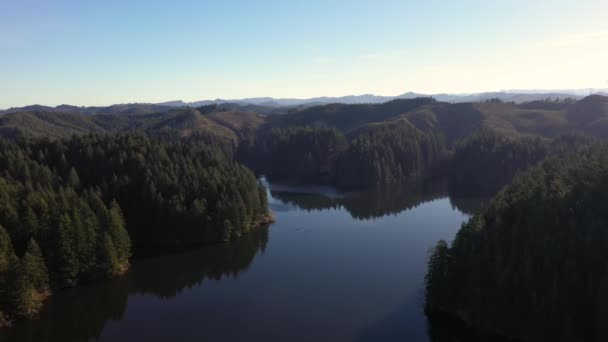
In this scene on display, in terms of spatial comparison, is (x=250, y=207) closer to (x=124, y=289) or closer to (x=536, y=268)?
(x=124, y=289)

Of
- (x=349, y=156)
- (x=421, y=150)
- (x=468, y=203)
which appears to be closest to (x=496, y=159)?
(x=421, y=150)

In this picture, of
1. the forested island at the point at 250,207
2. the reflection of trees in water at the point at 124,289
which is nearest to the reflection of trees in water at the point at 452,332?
the forested island at the point at 250,207

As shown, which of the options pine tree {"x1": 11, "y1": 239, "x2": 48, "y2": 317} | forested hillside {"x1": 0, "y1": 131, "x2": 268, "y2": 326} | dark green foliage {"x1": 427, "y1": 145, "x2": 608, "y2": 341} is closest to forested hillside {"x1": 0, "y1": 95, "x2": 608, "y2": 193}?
forested hillside {"x1": 0, "y1": 131, "x2": 268, "y2": 326}

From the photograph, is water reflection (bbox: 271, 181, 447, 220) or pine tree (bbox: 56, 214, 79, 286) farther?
water reflection (bbox: 271, 181, 447, 220)

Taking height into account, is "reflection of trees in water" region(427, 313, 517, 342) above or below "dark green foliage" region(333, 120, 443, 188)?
below

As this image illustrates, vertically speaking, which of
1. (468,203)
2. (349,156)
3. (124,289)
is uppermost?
(349,156)

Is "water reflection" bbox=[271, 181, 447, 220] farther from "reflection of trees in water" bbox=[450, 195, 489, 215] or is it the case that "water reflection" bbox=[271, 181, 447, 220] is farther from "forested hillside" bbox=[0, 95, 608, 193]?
"forested hillside" bbox=[0, 95, 608, 193]
